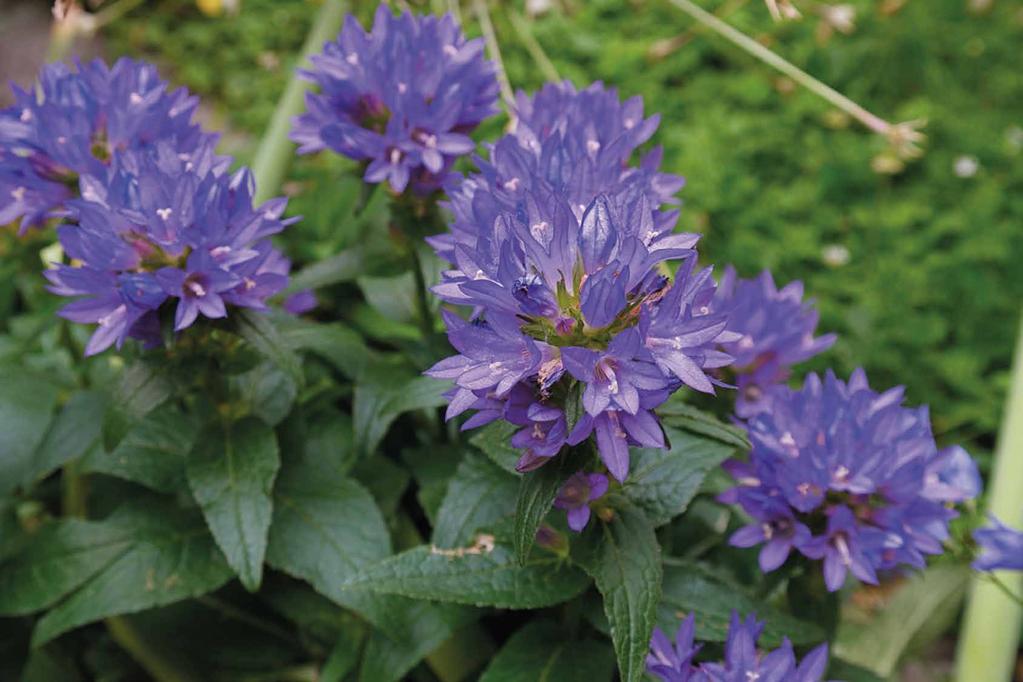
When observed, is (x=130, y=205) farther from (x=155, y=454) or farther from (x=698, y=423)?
(x=698, y=423)

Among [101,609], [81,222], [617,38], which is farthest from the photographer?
[617,38]

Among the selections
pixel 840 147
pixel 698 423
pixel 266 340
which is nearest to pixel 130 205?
pixel 266 340

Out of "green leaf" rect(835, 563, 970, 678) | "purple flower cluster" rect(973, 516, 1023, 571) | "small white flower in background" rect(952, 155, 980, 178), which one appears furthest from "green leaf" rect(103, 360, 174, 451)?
"small white flower in background" rect(952, 155, 980, 178)

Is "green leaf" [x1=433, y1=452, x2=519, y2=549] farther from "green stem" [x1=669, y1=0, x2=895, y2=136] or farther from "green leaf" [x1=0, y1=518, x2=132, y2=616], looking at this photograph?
"green stem" [x1=669, y1=0, x2=895, y2=136]

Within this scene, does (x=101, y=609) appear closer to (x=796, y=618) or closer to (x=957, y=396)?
(x=796, y=618)

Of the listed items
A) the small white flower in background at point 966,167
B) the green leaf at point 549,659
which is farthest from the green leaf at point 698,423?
the small white flower in background at point 966,167

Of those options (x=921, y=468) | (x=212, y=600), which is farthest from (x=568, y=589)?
(x=212, y=600)
